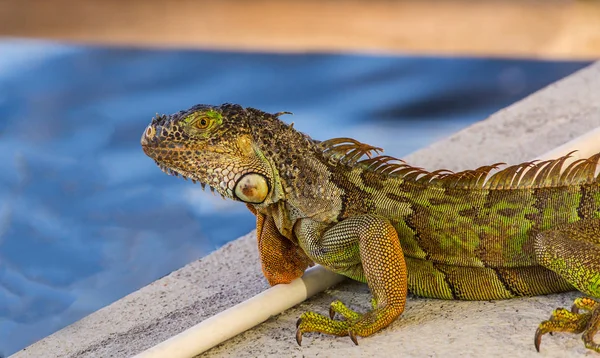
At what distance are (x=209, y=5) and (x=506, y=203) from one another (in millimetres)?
5803

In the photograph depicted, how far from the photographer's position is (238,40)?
24.5ft

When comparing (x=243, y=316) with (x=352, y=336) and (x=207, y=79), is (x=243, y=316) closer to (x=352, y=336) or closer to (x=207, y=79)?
(x=352, y=336)

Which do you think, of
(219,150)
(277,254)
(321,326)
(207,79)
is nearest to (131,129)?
(207,79)

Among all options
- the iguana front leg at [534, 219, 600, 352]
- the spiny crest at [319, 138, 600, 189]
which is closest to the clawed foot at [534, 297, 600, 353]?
the iguana front leg at [534, 219, 600, 352]

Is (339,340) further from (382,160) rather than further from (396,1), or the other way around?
(396,1)

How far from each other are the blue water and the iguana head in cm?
164

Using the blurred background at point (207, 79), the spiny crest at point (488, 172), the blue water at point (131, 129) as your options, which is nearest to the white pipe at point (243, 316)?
the spiny crest at point (488, 172)

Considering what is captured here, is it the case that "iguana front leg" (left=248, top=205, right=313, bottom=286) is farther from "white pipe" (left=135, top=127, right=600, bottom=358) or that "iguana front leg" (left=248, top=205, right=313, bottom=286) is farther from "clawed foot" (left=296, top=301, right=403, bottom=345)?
"clawed foot" (left=296, top=301, right=403, bottom=345)

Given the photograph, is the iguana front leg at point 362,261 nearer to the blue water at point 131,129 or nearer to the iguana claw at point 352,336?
the iguana claw at point 352,336

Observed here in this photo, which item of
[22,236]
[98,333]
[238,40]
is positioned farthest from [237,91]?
[98,333]

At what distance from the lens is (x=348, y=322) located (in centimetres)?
266

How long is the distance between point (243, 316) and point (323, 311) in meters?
0.30

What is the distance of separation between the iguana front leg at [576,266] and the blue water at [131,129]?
2.31m

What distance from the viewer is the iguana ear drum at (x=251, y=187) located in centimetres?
266
